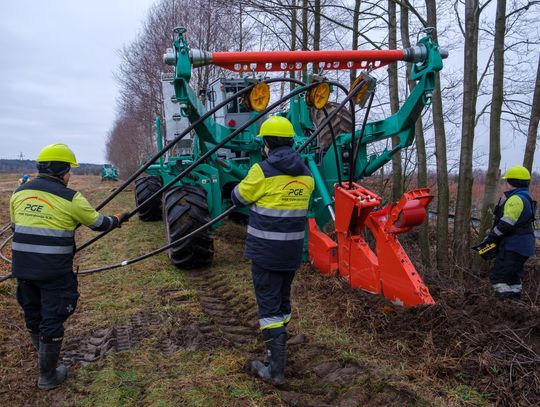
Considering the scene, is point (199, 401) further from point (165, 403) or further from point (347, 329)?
point (347, 329)

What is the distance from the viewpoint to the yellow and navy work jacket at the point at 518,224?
5.37 m

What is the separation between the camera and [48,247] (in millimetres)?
3373

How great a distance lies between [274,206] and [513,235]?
3.57 metres

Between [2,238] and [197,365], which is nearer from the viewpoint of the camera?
[197,365]

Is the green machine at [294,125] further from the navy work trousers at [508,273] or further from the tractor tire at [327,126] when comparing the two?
the navy work trousers at [508,273]

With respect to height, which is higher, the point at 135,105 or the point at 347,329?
the point at 135,105

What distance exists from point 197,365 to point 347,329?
1.37 meters

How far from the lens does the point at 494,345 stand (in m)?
3.30

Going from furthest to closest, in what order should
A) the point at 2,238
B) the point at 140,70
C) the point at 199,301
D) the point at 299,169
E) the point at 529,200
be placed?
1. the point at 140,70
2. the point at 2,238
3. the point at 529,200
4. the point at 199,301
5. the point at 299,169

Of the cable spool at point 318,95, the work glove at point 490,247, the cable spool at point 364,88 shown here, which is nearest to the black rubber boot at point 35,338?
the cable spool at point 318,95

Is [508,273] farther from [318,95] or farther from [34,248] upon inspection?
[34,248]

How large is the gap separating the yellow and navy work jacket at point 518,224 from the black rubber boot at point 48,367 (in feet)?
16.1

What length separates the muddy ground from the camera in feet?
9.96

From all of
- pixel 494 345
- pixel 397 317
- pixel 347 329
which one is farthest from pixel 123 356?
pixel 494 345
